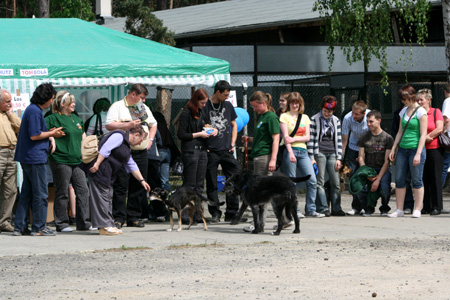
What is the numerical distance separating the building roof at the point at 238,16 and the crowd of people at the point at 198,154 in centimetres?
1305

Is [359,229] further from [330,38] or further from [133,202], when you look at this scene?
[330,38]

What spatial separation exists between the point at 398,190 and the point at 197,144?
3266 millimetres

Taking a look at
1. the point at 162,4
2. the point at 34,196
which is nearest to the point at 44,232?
the point at 34,196

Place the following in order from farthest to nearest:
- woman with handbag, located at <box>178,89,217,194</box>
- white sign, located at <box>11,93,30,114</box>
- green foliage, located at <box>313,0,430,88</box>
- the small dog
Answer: green foliage, located at <box>313,0,430,88</box> < white sign, located at <box>11,93,30,114</box> < woman with handbag, located at <box>178,89,217,194</box> < the small dog

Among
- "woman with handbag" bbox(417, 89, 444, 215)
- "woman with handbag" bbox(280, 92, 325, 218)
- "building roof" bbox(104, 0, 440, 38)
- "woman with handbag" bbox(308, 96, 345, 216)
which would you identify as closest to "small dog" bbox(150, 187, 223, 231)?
"woman with handbag" bbox(280, 92, 325, 218)

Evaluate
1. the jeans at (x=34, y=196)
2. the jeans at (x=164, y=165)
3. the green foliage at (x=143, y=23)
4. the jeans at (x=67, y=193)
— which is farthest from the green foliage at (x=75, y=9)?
the jeans at (x=34, y=196)

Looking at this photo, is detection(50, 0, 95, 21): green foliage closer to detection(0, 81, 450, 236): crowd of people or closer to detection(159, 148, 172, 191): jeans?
detection(0, 81, 450, 236): crowd of people

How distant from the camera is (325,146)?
1320 centimetres

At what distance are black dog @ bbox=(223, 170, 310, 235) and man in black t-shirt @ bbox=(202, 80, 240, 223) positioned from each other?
109 centimetres

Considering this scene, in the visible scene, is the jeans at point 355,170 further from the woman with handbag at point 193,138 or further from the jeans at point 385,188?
the woman with handbag at point 193,138

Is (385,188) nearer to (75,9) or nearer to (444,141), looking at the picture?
(444,141)

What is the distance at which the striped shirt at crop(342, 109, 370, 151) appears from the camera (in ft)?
44.4

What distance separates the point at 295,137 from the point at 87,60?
3223 millimetres


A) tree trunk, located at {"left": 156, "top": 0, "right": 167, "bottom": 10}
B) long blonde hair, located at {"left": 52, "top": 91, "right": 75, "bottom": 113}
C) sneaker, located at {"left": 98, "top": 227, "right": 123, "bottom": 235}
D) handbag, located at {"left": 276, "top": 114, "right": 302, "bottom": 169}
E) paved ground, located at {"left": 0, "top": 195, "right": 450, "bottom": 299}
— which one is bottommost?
paved ground, located at {"left": 0, "top": 195, "right": 450, "bottom": 299}
